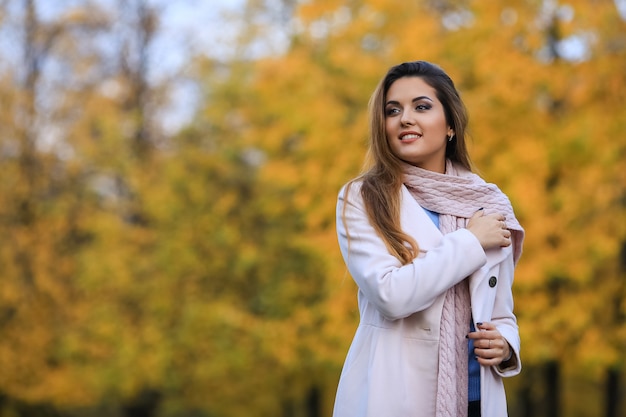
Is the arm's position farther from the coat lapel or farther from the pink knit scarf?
the coat lapel

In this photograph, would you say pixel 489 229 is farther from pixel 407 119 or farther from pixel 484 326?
pixel 407 119

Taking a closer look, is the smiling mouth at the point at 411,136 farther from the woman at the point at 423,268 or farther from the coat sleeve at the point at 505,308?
the coat sleeve at the point at 505,308

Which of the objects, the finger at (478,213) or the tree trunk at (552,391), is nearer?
the finger at (478,213)

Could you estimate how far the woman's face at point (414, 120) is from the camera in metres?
2.40

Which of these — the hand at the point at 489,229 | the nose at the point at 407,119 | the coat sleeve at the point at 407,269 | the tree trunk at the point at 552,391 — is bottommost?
the tree trunk at the point at 552,391

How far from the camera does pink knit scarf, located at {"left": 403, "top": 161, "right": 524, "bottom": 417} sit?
2.18 m

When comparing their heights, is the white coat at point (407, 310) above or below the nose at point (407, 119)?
below

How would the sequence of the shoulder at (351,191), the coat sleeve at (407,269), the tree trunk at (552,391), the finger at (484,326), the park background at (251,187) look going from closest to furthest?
the coat sleeve at (407,269) < the finger at (484,326) < the shoulder at (351,191) < the park background at (251,187) < the tree trunk at (552,391)

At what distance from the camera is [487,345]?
2.22 metres

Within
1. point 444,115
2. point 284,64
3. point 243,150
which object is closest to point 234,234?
point 243,150

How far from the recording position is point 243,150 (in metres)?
12.7

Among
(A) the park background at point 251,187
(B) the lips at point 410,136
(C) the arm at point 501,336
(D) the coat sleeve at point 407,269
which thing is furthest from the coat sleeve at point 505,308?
(A) the park background at point 251,187

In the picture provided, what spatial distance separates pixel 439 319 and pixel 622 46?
7443mm

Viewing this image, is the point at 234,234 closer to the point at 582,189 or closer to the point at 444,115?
the point at 582,189
